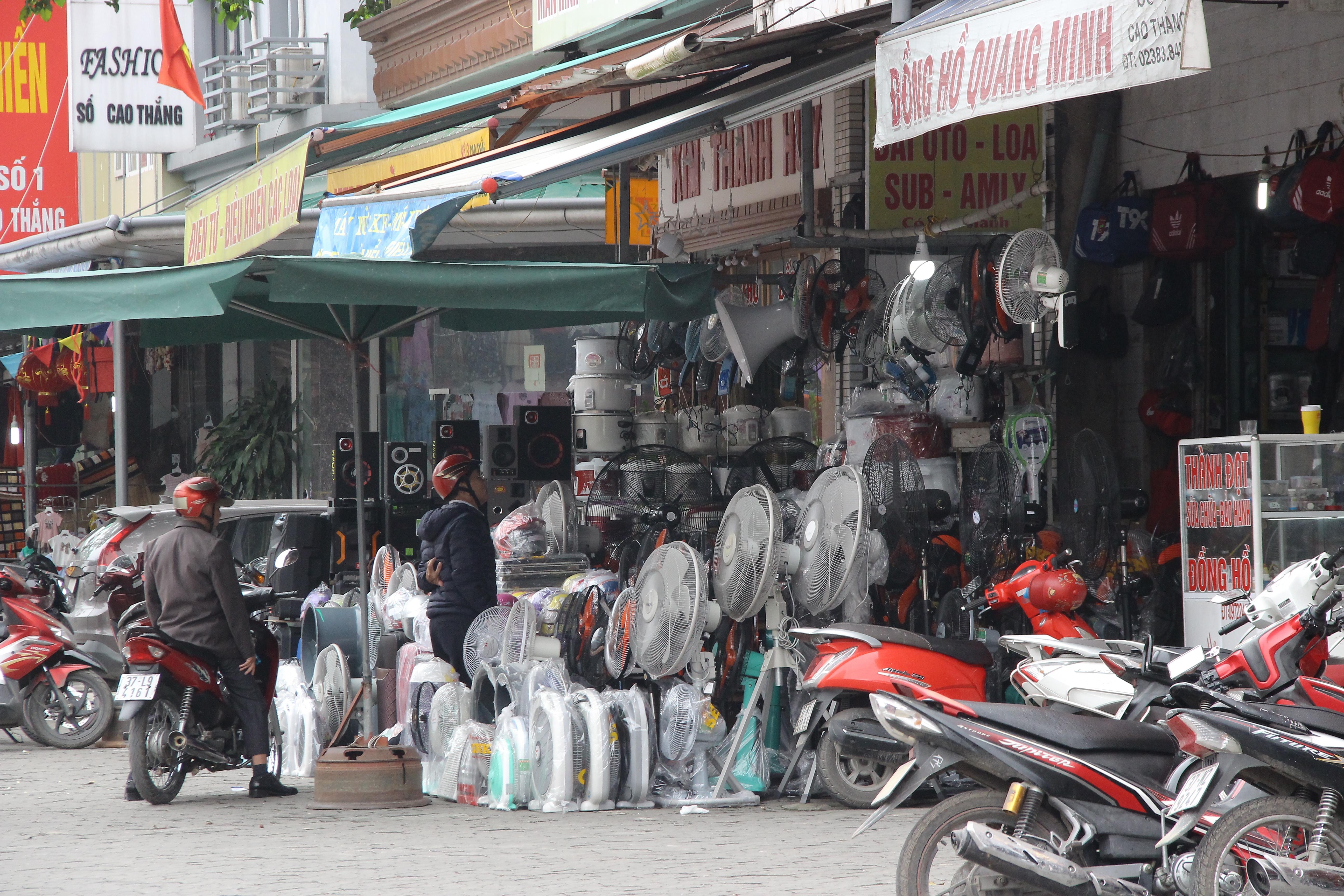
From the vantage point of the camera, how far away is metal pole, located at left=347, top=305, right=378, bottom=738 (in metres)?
9.13

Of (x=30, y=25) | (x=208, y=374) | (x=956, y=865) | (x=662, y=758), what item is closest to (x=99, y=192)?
(x=208, y=374)

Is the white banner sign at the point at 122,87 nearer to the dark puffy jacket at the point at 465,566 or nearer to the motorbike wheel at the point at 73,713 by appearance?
the motorbike wheel at the point at 73,713

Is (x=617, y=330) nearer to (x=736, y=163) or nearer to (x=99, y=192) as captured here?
(x=736, y=163)

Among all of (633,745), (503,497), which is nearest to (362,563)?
(633,745)

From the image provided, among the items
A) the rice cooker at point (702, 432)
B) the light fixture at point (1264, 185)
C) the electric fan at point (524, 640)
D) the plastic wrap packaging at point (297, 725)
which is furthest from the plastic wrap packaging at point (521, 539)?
the light fixture at point (1264, 185)

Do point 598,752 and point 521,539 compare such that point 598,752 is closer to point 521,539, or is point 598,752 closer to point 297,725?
point 297,725

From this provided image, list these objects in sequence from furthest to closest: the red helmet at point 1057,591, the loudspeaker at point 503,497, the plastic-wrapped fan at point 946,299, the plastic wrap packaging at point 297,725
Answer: the loudspeaker at point 503,497
the plastic wrap packaging at point 297,725
the plastic-wrapped fan at point 946,299
the red helmet at point 1057,591

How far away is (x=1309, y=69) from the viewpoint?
9562mm

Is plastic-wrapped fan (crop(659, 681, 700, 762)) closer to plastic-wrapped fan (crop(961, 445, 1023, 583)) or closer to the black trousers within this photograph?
the black trousers

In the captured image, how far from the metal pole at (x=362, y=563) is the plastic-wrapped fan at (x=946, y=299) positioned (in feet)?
10.6

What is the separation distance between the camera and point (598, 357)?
13.1 meters

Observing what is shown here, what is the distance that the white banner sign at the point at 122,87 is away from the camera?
16.4 m

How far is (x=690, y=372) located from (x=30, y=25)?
Result: 402 inches

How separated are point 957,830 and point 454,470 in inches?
189
